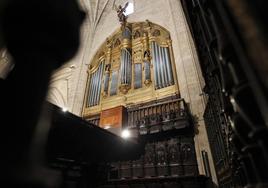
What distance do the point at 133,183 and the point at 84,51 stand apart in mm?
9071

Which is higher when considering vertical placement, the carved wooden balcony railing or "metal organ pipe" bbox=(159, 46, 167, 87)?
"metal organ pipe" bbox=(159, 46, 167, 87)

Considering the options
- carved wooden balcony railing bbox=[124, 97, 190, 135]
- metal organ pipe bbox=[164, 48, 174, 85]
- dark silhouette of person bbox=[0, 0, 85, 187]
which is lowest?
dark silhouette of person bbox=[0, 0, 85, 187]

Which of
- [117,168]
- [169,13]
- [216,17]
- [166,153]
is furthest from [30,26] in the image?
[169,13]

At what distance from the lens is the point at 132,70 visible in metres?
9.06

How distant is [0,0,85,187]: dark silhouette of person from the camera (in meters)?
0.39

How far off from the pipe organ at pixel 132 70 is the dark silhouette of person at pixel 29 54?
695cm

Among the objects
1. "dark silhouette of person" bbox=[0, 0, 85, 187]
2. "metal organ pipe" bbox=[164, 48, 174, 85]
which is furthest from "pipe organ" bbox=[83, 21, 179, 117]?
"dark silhouette of person" bbox=[0, 0, 85, 187]

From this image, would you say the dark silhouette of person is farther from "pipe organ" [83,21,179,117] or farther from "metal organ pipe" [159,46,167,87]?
"metal organ pipe" [159,46,167,87]

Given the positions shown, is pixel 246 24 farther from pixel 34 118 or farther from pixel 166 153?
pixel 166 153

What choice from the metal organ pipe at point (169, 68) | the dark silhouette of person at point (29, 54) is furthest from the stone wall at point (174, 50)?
the dark silhouette of person at point (29, 54)

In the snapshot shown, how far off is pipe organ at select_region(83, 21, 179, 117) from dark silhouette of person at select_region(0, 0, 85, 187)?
6945mm

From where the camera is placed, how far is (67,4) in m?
0.49

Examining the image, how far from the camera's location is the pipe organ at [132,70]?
310 inches

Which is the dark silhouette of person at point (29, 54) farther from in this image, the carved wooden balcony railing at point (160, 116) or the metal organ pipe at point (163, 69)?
the metal organ pipe at point (163, 69)
